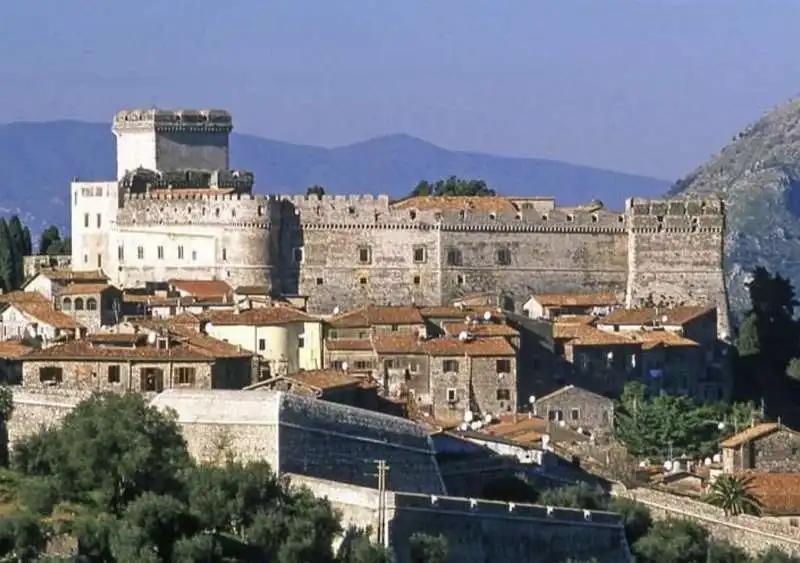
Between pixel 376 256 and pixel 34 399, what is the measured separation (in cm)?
2665

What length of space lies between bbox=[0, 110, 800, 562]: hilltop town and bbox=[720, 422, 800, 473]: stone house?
0.06 m

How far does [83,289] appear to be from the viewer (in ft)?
228

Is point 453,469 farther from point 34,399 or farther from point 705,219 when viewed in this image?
point 705,219

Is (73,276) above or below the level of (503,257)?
below

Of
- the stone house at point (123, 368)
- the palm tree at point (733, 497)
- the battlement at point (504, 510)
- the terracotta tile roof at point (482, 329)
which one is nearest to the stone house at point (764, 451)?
the palm tree at point (733, 497)

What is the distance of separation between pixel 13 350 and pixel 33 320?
24.4 feet

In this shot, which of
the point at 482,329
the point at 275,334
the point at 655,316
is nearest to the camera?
the point at 275,334

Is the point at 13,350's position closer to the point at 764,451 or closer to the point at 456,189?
the point at 764,451

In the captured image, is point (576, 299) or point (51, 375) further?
point (576, 299)

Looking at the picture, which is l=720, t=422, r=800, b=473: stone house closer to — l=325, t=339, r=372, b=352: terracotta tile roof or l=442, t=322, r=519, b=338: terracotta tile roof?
l=442, t=322, r=519, b=338: terracotta tile roof

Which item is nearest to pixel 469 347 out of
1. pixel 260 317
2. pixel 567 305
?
pixel 260 317

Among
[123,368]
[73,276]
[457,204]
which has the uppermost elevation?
[457,204]

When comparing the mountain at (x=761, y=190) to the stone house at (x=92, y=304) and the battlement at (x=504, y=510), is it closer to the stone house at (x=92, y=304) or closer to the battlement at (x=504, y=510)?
the stone house at (x=92, y=304)

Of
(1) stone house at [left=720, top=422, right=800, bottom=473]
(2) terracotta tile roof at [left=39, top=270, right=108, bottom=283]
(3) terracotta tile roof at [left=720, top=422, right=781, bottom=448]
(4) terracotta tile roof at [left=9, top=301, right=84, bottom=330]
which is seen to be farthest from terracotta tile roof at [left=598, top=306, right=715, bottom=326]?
(4) terracotta tile roof at [left=9, top=301, right=84, bottom=330]
